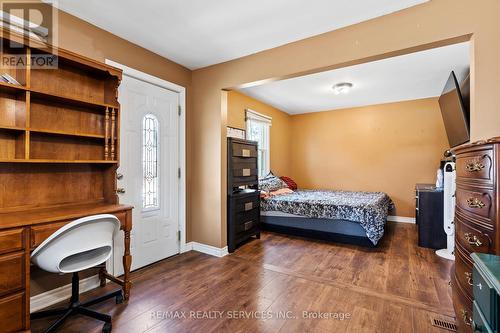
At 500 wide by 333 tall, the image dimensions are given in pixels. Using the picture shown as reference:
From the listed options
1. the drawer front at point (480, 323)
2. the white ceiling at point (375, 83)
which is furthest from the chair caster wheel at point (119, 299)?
the white ceiling at point (375, 83)

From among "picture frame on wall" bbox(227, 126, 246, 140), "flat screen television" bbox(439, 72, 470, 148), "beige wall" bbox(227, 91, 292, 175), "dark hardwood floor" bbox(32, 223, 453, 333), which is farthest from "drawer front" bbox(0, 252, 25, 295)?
"flat screen television" bbox(439, 72, 470, 148)

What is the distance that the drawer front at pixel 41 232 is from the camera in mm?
1558

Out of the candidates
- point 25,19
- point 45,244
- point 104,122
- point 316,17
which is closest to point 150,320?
point 45,244

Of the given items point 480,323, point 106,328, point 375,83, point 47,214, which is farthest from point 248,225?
point 375,83

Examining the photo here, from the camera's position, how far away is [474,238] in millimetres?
1237

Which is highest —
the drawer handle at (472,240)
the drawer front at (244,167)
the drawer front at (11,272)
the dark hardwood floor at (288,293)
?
the drawer front at (244,167)

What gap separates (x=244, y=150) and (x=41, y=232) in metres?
2.52

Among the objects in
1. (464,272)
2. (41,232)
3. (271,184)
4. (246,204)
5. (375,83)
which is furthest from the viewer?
(271,184)

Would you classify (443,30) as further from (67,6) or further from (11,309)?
(11,309)

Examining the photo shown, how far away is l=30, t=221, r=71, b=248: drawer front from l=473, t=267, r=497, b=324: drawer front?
2.26 meters

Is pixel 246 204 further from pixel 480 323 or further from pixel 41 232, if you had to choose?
pixel 480 323

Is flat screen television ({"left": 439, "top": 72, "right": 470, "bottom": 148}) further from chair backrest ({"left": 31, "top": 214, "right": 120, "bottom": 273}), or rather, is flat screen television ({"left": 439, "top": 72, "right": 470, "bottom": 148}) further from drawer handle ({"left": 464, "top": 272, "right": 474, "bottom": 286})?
chair backrest ({"left": 31, "top": 214, "right": 120, "bottom": 273})

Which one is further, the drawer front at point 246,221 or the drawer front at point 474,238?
the drawer front at point 246,221

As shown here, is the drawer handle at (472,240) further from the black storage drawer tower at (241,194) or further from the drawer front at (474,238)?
the black storage drawer tower at (241,194)
